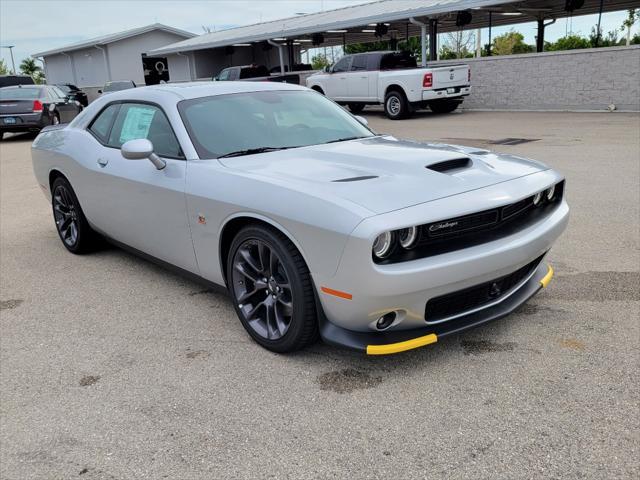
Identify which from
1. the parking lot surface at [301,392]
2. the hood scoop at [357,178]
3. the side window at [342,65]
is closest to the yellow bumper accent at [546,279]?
the parking lot surface at [301,392]

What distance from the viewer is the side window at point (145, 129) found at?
13.2ft

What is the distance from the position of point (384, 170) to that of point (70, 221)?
3.52 m

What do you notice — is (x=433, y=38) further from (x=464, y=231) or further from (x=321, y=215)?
(x=321, y=215)

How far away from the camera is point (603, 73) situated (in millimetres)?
16172

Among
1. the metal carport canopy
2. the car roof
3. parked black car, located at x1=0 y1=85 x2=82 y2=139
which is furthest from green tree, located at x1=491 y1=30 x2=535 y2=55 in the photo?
the car roof

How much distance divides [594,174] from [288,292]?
615cm

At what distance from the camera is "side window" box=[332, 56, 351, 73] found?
60.3 ft

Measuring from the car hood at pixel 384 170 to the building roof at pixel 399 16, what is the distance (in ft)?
48.9

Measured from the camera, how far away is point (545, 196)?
11.9 ft

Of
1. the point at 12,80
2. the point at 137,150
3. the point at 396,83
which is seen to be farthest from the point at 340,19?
the point at 137,150

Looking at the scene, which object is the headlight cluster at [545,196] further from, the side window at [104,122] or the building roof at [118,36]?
the building roof at [118,36]

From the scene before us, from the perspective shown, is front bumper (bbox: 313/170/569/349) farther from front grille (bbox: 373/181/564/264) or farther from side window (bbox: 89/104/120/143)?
side window (bbox: 89/104/120/143)

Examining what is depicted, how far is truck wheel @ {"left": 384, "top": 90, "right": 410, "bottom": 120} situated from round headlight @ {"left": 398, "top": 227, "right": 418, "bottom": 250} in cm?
1452

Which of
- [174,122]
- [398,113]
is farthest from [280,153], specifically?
[398,113]
